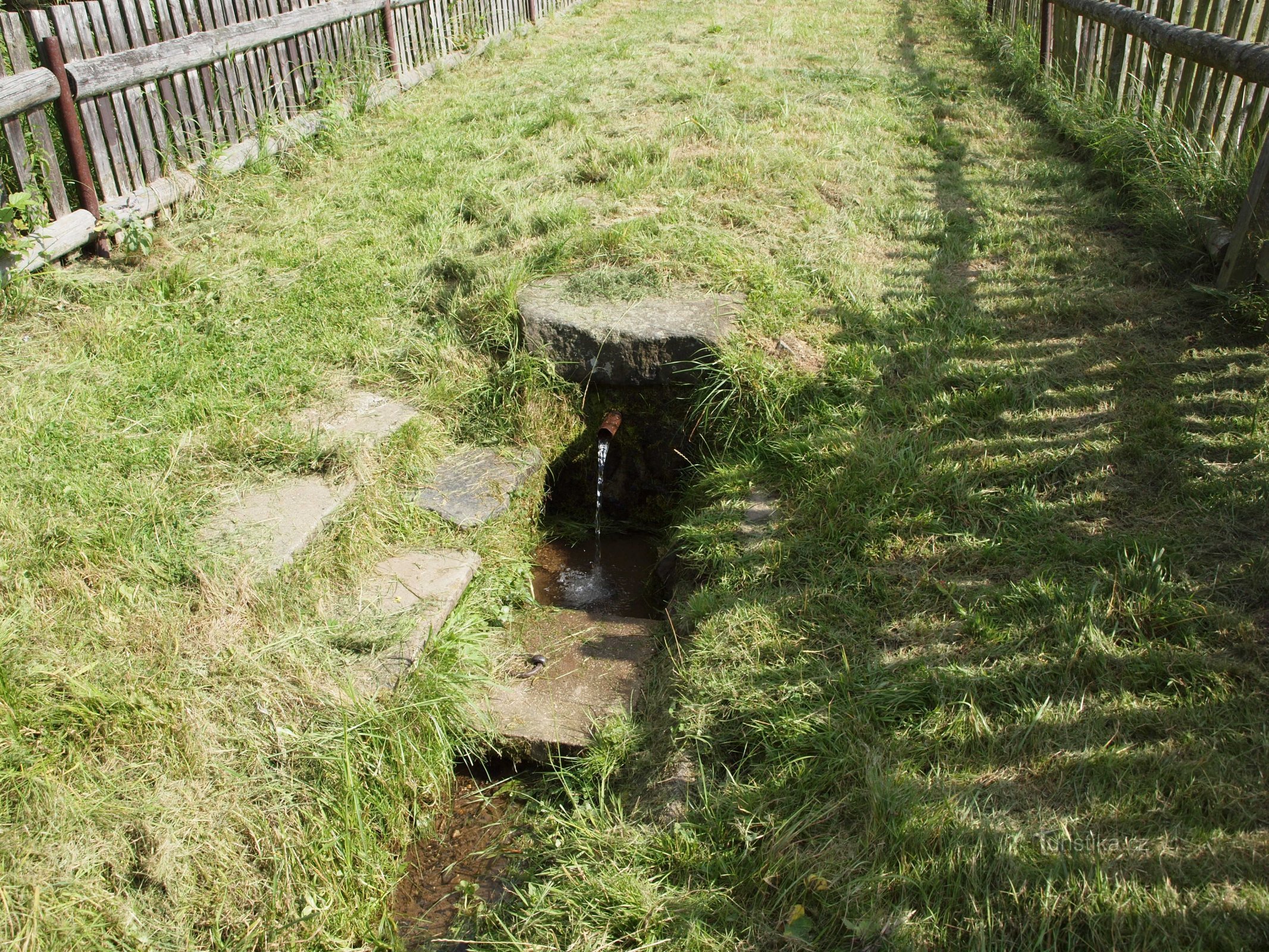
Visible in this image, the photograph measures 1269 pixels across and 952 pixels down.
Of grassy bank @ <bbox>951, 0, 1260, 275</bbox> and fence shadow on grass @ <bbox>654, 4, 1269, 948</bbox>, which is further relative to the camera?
grassy bank @ <bbox>951, 0, 1260, 275</bbox>

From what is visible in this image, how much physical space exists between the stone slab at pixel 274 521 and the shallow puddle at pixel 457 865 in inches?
41.3

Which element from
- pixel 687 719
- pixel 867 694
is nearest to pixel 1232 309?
pixel 867 694

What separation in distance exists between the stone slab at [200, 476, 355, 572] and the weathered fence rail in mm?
4190

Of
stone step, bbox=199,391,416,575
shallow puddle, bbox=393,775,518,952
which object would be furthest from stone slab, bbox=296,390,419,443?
shallow puddle, bbox=393,775,518,952

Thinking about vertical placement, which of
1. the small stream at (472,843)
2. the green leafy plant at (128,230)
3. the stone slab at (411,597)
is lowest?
the small stream at (472,843)

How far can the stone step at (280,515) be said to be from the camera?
333 centimetres

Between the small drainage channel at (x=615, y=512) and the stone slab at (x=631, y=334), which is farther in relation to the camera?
the stone slab at (x=631, y=334)

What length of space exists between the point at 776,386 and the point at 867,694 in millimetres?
1758

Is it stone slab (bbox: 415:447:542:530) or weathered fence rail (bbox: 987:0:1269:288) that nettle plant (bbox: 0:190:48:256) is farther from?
weathered fence rail (bbox: 987:0:1269:288)

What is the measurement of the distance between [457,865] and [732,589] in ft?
4.29

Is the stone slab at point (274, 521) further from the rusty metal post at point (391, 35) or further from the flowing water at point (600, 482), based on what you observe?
the rusty metal post at point (391, 35)

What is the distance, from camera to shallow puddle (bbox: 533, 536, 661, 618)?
4.24m

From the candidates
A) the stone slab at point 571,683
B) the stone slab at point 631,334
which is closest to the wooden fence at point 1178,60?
the stone slab at point 631,334

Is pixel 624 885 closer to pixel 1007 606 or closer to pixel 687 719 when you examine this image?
pixel 687 719
